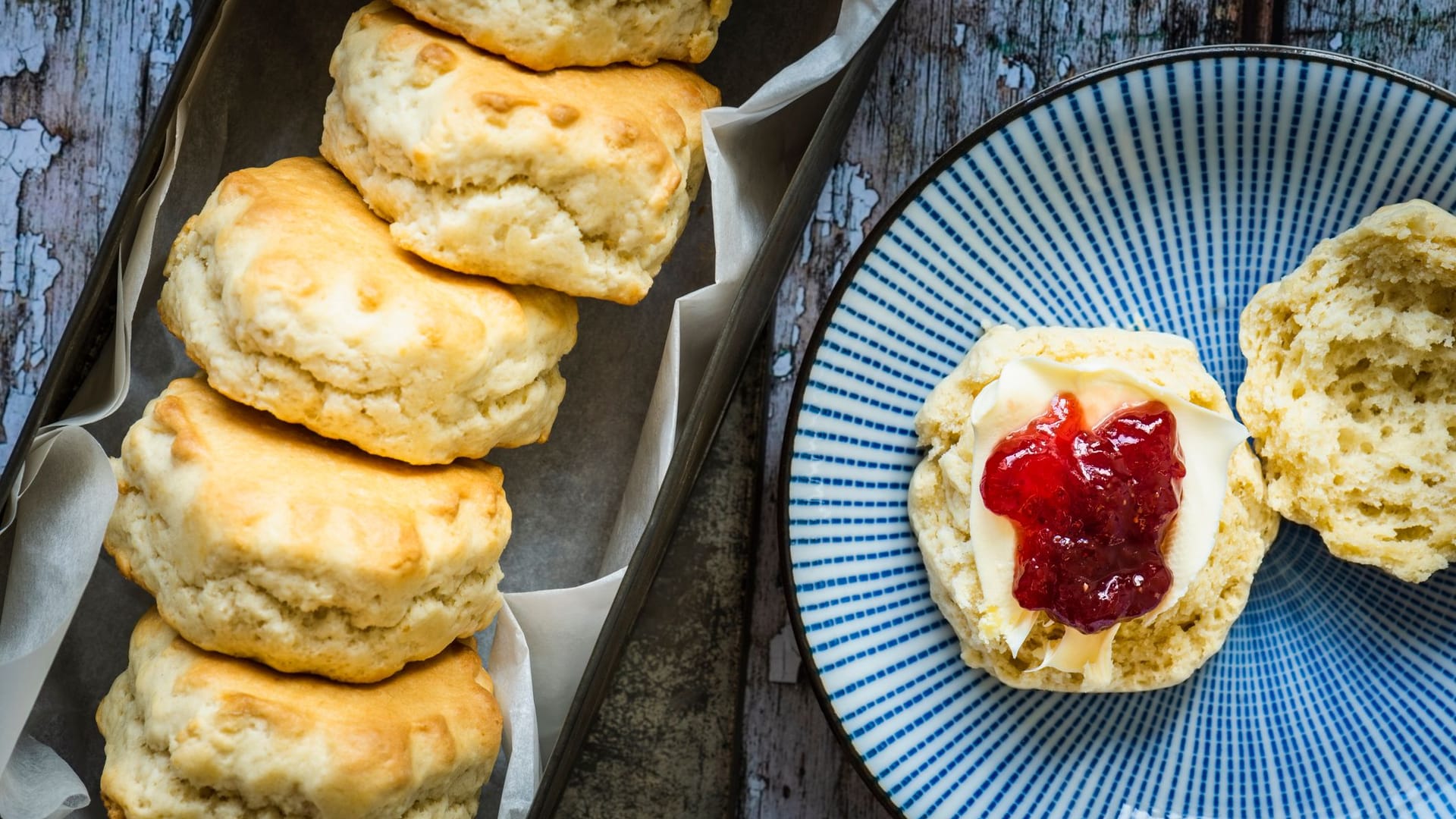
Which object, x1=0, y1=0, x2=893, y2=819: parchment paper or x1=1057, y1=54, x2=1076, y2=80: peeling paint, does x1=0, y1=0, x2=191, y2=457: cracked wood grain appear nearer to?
x1=0, y1=0, x2=893, y2=819: parchment paper

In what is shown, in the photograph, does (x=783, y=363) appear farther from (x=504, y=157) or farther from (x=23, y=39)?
(x=23, y=39)

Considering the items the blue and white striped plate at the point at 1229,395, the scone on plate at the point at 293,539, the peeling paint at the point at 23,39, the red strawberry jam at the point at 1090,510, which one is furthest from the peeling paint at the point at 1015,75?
the peeling paint at the point at 23,39

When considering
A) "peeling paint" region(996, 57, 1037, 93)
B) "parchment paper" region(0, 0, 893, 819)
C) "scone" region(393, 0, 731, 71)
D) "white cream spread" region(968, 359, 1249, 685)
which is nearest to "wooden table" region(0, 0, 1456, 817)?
"peeling paint" region(996, 57, 1037, 93)

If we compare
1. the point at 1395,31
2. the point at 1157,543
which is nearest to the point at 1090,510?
the point at 1157,543

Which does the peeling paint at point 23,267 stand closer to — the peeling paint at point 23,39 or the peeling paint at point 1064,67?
the peeling paint at point 23,39

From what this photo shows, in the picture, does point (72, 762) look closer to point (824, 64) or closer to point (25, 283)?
point (25, 283)

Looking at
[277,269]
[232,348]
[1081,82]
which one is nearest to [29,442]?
[232,348]
